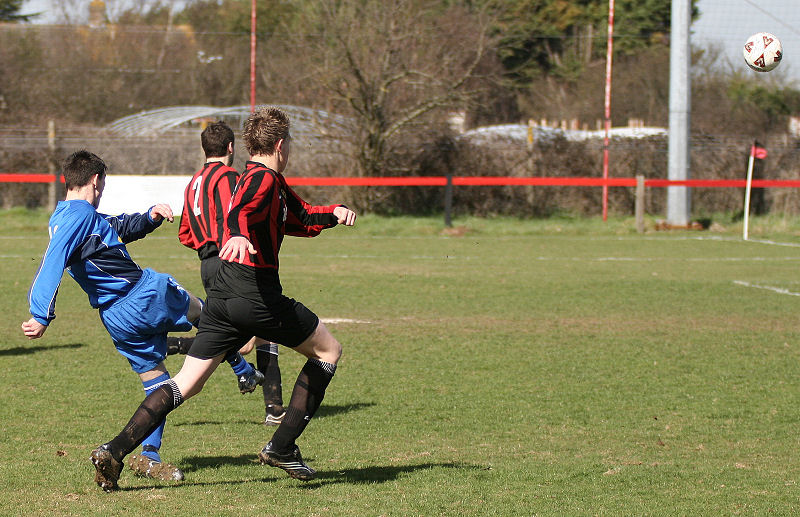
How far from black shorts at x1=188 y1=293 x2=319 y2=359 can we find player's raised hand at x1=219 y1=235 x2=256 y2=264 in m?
0.33

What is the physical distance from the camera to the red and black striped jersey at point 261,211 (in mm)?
4473

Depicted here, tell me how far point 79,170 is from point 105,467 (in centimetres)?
149

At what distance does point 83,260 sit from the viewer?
16.4ft

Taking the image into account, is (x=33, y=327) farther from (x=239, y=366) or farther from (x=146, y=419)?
(x=239, y=366)

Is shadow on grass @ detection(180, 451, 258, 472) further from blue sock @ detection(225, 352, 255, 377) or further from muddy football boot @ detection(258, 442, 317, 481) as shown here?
blue sock @ detection(225, 352, 255, 377)

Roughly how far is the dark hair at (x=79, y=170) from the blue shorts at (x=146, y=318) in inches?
23.3

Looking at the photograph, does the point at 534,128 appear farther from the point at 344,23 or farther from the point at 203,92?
the point at 203,92

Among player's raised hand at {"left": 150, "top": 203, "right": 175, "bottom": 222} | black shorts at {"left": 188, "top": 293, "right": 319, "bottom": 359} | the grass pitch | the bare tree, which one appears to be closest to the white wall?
the grass pitch

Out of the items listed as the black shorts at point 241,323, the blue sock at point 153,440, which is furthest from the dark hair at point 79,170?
the blue sock at point 153,440

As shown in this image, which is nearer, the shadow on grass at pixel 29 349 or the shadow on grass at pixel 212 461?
the shadow on grass at pixel 212 461

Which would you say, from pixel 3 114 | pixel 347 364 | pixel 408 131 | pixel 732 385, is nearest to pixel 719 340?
pixel 732 385

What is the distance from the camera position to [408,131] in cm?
2591

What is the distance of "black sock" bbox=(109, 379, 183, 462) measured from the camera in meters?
4.49

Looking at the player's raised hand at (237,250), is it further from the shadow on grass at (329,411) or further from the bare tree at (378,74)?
the bare tree at (378,74)
